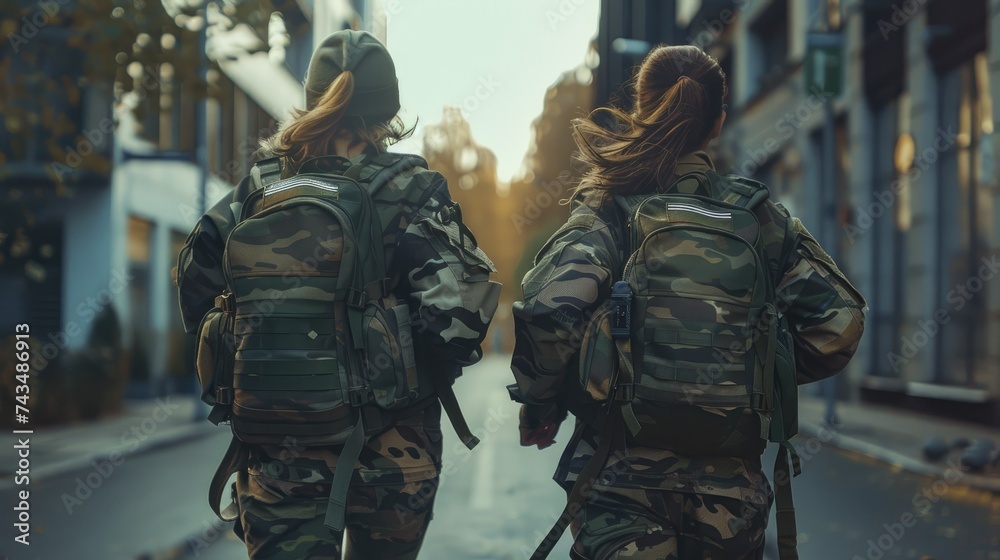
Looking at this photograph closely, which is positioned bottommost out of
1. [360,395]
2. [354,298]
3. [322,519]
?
[322,519]

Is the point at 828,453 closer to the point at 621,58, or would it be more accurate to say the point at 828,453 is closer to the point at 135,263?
the point at 621,58

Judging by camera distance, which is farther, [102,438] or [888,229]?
[888,229]

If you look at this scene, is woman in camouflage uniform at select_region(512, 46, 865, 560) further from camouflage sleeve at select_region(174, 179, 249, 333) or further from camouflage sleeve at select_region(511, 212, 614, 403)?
camouflage sleeve at select_region(174, 179, 249, 333)

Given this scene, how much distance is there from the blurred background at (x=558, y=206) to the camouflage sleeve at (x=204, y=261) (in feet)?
1.25

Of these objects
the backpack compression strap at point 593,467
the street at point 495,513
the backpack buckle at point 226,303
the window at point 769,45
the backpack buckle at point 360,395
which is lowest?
the street at point 495,513

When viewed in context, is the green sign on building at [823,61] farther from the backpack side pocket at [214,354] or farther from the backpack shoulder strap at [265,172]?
the backpack side pocket at [214,354]

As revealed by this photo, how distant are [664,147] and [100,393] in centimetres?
1259

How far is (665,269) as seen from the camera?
8.63 ft

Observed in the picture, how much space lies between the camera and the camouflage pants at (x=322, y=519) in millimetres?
2730

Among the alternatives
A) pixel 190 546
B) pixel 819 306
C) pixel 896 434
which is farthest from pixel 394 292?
pixel 896 434

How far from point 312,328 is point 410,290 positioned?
1.00ft

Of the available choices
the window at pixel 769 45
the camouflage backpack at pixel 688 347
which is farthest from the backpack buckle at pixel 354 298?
the window at pixel 769 45

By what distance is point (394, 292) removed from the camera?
3.01 metres

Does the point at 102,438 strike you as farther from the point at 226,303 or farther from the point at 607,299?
the point at 607,299
